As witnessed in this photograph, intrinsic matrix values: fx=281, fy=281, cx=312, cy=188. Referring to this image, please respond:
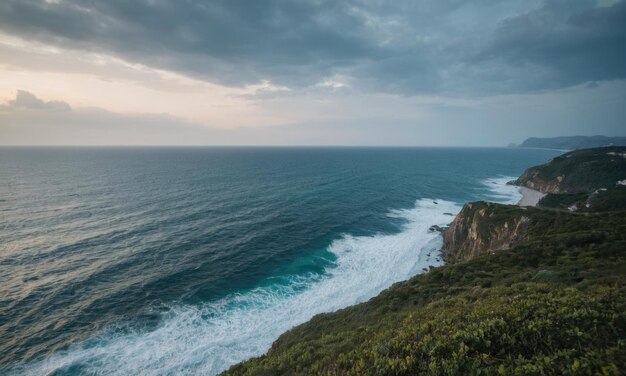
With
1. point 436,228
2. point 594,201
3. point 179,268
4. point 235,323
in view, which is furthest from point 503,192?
point 179,268

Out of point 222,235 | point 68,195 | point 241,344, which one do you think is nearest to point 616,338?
point 241,344

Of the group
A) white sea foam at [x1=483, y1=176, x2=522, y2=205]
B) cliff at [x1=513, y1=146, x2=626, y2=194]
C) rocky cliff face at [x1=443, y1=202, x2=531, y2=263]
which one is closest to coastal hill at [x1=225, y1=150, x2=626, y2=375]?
rocky cliff face at [x1=443, y1=202, x2=531, y2=263]

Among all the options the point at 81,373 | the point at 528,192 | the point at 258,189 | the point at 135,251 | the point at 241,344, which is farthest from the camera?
the point at 528,192

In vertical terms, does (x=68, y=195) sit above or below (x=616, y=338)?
below

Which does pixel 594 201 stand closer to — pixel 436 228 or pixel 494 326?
pixel 436 228

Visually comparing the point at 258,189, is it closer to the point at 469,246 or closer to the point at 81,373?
the point at 469,246

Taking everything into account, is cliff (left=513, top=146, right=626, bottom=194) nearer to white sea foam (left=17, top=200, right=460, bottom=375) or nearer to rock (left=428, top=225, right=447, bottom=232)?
rock (left=428, top=225, right=447, bottom=232)

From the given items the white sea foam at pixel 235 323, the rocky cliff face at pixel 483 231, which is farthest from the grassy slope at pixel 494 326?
the rocky cliff face at pixel 483 231

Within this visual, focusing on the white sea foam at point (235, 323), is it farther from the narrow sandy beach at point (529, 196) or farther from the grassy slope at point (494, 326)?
the narrow sandy beach at point (529, 196)
